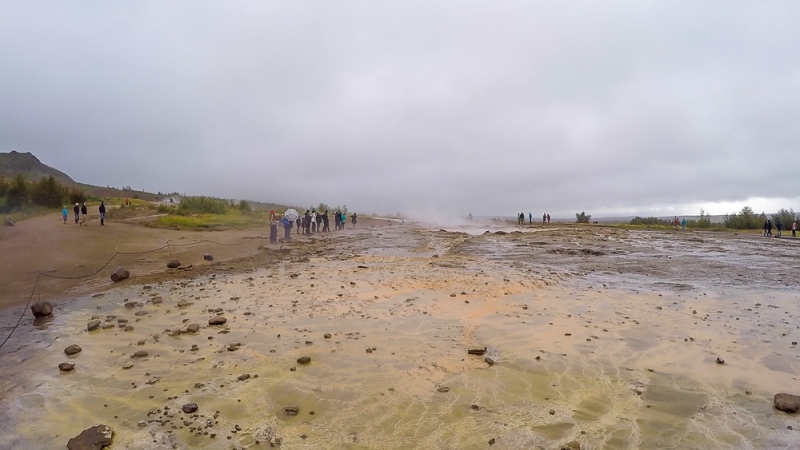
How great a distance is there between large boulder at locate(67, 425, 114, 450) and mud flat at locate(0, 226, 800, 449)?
0.35 feet

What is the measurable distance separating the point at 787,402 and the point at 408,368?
4.80 metres

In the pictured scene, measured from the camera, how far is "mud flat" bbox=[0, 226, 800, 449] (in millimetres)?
4812

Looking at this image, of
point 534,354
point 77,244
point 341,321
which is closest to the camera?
point 534,354

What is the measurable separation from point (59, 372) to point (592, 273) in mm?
15378

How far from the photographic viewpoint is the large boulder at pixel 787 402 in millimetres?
5129

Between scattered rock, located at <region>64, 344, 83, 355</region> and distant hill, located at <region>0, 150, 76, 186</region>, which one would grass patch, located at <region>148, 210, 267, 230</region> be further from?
distant hill, located at <region>0, 150, 76, 186</region>

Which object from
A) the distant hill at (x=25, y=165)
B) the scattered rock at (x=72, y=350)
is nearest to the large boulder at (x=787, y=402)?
the scattered rock at (x=72, y=350)

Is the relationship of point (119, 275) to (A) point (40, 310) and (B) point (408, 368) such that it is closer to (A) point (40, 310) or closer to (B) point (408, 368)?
(A) point (40, 310)

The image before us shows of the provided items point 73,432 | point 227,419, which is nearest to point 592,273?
point 227,419

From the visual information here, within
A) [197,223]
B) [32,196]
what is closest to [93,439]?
[197,223]

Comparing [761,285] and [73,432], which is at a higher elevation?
[761,285]

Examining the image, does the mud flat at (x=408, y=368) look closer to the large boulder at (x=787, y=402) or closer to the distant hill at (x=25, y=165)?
the large boulder at (x=787, y=402)

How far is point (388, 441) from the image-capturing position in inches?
182

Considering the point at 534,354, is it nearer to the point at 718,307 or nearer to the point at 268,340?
the point at 268,340
